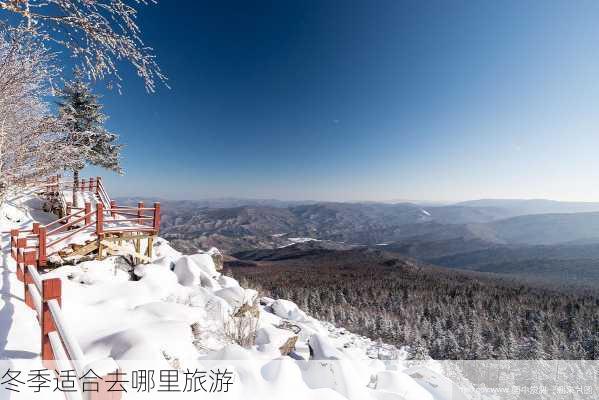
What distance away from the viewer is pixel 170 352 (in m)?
5.12

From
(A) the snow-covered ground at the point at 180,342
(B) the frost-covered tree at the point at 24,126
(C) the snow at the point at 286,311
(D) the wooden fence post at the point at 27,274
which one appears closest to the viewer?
(A) the snow-covered ground at the point at 180,342

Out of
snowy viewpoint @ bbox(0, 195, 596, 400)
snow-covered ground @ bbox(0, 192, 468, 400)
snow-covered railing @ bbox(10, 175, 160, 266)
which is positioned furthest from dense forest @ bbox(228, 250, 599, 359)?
snowy viewpoint @ bbox(0, 195, 596, 400)

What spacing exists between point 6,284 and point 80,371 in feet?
21.4

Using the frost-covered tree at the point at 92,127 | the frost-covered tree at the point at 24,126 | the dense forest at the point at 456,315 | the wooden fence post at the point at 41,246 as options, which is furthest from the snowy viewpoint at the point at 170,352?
the dense forest at the point at 456,315

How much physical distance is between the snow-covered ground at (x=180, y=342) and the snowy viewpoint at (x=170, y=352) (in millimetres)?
20

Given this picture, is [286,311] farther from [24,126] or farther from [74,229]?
[24,126]

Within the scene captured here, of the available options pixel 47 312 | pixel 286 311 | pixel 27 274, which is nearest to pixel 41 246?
pixel 27 274

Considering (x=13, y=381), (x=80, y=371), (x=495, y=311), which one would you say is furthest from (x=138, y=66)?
(x=495, y=311)

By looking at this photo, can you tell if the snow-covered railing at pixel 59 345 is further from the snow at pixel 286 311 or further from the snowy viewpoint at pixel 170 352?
the snow at pixel 286 311

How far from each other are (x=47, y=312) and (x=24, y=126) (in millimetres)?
8876

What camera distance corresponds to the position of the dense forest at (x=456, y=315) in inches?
1948

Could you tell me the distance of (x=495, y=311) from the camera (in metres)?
79.1

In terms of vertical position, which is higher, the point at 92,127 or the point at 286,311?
the point at 92,127

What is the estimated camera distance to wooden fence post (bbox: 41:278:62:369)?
3521mm
